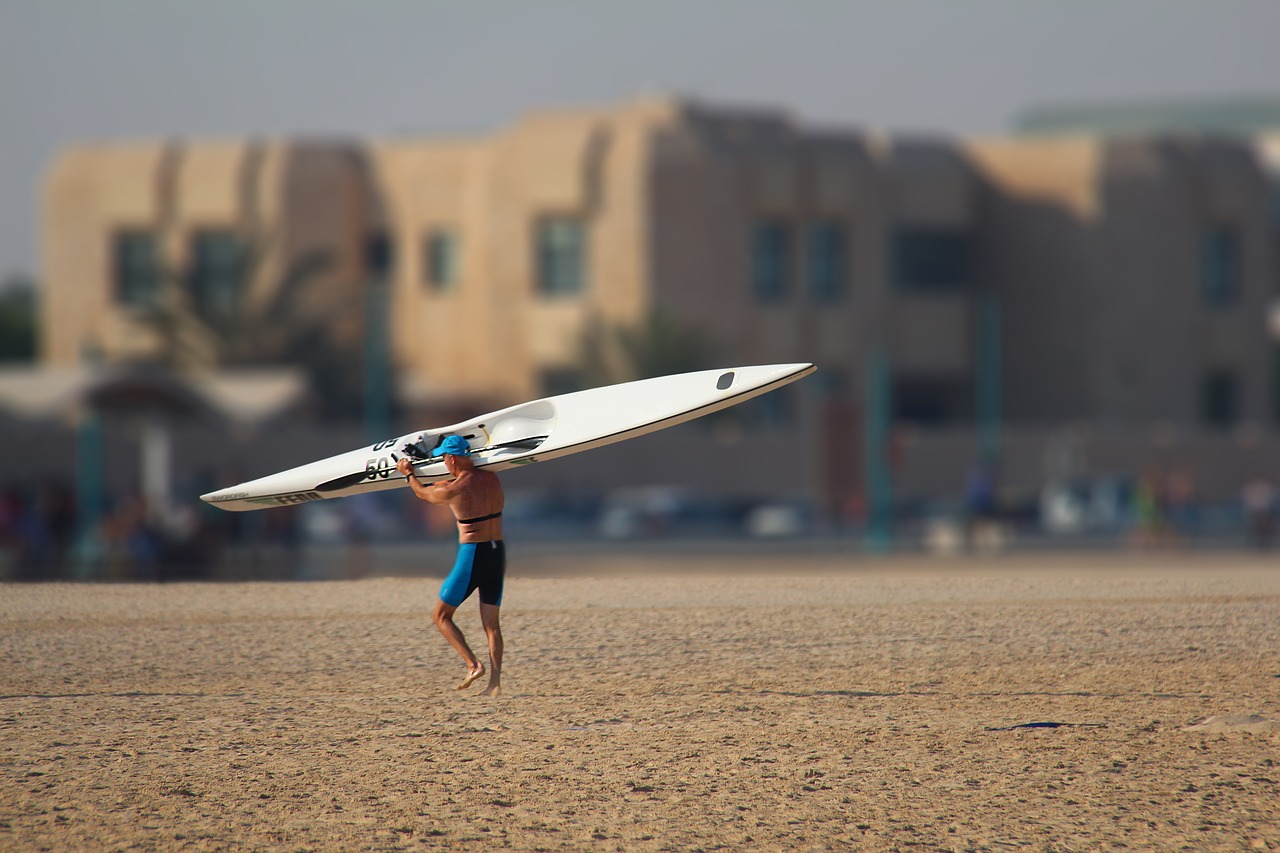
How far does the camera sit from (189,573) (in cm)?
2166

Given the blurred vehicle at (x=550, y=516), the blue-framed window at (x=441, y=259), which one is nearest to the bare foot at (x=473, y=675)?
the blurred vehicle at (x=550, y=516)

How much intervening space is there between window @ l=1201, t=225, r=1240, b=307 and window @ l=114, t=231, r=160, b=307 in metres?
32.7

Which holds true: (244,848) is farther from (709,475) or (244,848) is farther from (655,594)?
(709,475)

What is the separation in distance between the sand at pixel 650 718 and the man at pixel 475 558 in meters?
0.38

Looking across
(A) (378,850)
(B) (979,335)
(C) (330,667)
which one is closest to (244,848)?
(A) (378,850)

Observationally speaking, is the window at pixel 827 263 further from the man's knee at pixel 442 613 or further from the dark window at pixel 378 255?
the man's knee at pixel 442 613

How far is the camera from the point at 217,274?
51.9 metres

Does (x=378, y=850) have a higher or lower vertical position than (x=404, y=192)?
lower

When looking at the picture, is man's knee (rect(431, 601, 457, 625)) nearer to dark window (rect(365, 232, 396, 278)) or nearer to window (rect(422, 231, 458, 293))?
window (rect(422, 231, 458, 293))

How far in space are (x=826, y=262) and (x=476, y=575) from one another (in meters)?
41.8

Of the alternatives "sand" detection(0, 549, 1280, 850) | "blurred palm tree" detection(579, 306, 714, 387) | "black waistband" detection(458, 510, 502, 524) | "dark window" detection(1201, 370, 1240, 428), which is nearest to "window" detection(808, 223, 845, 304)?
"blurred palm tree" detection(579, 306, 714, 387)

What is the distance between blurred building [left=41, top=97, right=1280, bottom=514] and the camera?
161 ft

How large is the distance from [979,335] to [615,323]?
12.8m

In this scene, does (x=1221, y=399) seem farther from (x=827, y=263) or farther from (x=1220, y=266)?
(x=827, y=263)
